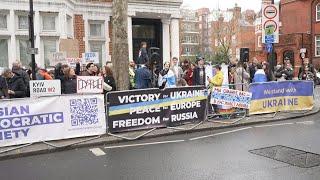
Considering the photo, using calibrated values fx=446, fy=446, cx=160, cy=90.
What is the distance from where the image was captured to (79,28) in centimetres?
Answer: 1695

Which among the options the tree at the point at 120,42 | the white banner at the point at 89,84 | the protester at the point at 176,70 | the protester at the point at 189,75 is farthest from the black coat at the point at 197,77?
the white banner at the point at 89,84

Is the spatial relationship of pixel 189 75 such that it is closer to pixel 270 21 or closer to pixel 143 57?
pixel 143 57

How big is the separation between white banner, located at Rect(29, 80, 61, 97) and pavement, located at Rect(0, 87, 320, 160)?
143cm

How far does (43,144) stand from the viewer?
9344 mm

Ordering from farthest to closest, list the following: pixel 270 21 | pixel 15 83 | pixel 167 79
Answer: pixel 270 21, pixel 167 79, pixel 15 83

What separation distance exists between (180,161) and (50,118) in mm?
3263

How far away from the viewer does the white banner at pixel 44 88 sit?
1034 cm

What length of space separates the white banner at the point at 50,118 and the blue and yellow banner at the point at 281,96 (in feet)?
15.5

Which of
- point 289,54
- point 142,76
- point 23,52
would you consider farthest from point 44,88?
point 289,54

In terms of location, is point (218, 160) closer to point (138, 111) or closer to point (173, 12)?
point (138, 111)

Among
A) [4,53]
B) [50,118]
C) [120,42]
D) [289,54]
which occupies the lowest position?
[50,118]

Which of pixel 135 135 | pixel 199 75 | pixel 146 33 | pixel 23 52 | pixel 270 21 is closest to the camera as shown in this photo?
pixel 135 135

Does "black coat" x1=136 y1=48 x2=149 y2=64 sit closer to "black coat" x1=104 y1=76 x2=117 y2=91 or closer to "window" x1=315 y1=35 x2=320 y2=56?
"black coat" x1=104 y1=76 x2=117 y2=91

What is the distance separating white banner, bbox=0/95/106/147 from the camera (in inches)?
357
